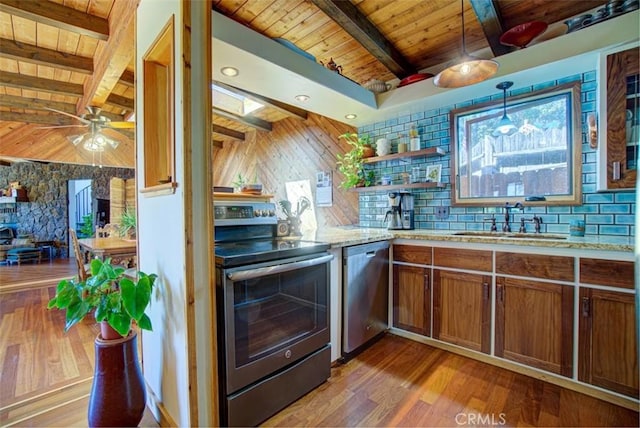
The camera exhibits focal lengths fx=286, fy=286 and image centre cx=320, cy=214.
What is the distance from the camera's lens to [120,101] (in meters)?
4.04

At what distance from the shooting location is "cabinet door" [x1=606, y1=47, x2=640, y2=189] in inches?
67.9

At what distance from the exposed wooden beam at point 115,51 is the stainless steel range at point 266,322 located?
1410 mm

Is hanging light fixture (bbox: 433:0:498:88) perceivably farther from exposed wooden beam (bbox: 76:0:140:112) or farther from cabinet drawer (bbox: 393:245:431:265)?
exposed wooden beam (bbox: 76:0:140:112)

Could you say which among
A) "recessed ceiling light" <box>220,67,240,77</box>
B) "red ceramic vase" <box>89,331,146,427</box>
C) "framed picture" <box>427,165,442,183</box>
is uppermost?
"recessed ceiling light" <box>220,67,240,77</box>

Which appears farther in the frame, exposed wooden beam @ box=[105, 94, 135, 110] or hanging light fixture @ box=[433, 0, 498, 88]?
exposed wooden beam @ box=[105, 94, 135, 110]

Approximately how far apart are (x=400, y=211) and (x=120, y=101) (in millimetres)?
4120

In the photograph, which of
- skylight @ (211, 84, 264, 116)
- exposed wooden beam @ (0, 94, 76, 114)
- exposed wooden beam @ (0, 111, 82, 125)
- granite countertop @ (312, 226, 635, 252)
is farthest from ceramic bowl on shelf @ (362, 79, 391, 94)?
exposed wooden beam @ (0, 111, 82, 125)

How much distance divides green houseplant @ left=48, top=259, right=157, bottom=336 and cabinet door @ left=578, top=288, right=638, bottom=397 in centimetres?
242

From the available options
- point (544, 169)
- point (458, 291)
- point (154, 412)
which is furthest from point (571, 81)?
point (154, 412)

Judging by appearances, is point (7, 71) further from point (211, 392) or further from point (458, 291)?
point (458, 291)

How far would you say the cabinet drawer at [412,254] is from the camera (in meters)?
2.35

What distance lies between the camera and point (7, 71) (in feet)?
10.1

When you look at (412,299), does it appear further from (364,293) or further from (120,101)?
(120,101)

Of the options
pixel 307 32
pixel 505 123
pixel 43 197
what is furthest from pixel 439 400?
pixel 43 197
